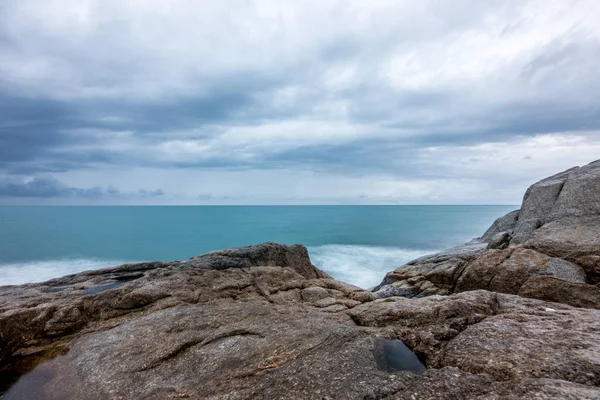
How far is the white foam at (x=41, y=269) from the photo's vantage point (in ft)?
285

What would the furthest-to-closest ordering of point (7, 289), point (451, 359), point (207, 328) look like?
point (7, 289), point (207, 328), point (451, 359)

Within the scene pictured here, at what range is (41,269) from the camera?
318ft

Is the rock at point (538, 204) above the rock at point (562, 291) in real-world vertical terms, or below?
above

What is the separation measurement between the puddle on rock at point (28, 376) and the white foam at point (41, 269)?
7732 centimetres

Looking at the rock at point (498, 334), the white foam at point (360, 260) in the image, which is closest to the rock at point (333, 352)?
the rock at point (498, 334)

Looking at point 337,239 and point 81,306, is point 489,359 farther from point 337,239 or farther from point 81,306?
point 337,239

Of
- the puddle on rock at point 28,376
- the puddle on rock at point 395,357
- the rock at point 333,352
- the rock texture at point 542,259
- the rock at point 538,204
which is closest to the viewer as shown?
the rock at point 333,352

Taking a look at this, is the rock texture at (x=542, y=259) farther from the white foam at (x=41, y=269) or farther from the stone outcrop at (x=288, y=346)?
the white foam at (x=41, y=269)

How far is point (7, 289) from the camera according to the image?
24.7m

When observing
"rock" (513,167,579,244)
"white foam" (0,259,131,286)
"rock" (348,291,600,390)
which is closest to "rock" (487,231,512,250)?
"rock" (513,167,579,244)

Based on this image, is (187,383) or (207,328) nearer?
(187,383)

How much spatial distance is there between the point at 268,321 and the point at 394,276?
857 inches

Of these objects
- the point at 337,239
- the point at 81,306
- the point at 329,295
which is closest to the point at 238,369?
the point at 329,295

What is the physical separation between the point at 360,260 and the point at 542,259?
258 feet
